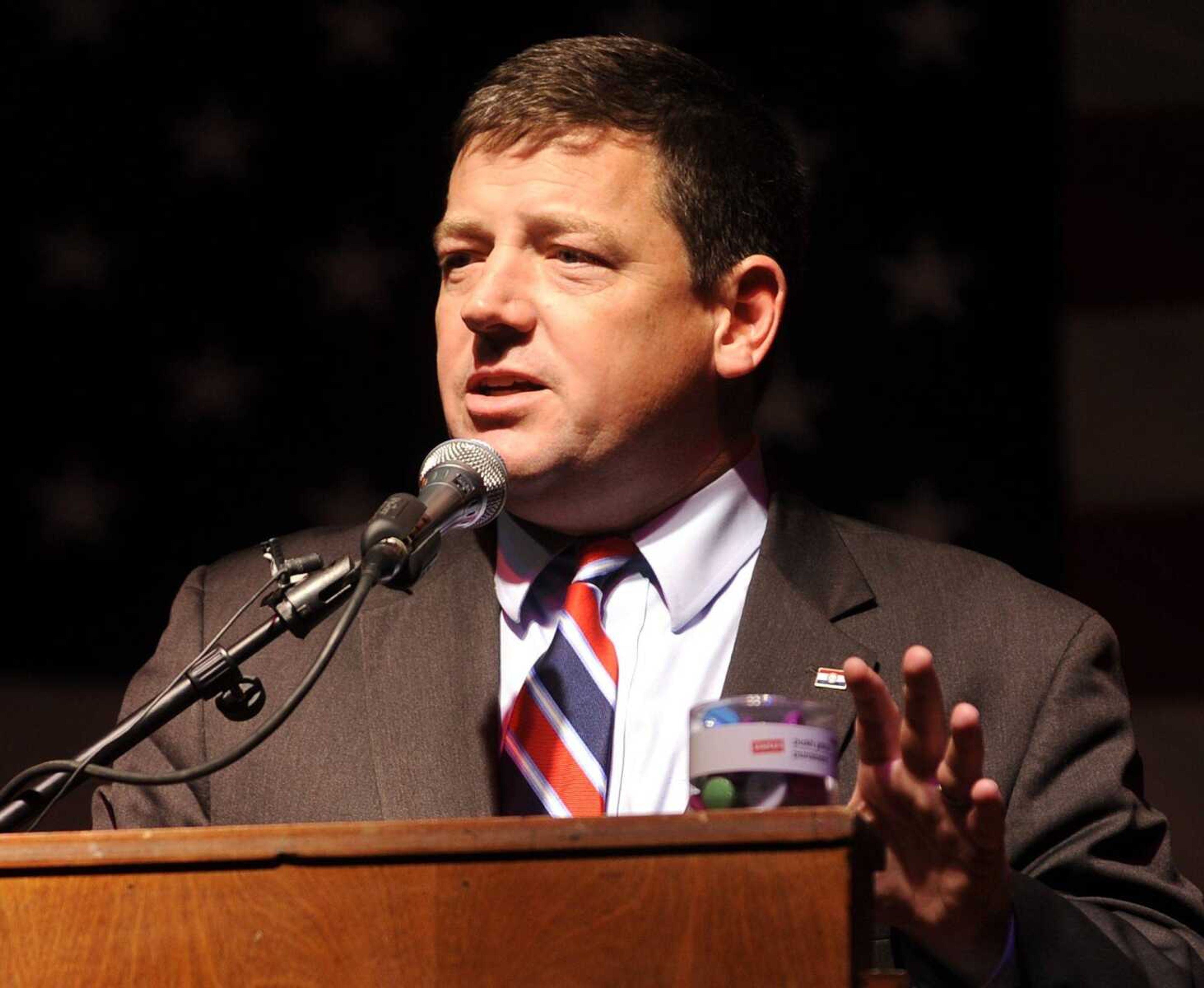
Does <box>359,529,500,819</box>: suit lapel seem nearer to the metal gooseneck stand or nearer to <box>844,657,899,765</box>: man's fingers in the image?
the metal gooseneck stand

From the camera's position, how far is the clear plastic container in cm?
155

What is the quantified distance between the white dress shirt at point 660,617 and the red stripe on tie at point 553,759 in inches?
1.2

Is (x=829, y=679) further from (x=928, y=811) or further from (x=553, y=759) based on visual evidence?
(x=928, y=811)

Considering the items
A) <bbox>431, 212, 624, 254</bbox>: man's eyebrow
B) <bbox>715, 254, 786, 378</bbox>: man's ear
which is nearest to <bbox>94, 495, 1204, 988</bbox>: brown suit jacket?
<bbox>715, 254, 786, 378</bbox>: man's ear

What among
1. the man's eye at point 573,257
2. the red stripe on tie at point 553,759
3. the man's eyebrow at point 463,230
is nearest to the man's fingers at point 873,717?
the red stripe on tie at point 553,759

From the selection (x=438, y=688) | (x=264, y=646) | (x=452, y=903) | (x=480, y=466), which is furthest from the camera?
(x=438, y=688)

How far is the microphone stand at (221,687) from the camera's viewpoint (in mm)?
1585

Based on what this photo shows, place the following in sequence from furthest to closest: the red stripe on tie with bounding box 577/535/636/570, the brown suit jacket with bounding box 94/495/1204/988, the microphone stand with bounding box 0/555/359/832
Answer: the red stripe on tie with bounding box 577/535/636/570 < the brown suit jacket with bounding box 94/495/1204/988 < the microphone stand with bounding box 0/555/359/832

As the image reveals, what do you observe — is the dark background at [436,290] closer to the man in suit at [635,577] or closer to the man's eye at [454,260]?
the man in suit at [635,577]

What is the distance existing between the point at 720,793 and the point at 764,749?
0.06 metres

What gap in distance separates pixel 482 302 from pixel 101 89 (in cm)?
147

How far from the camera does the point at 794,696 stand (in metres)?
2.24

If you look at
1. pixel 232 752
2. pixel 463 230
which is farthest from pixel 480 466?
pixel 463 230

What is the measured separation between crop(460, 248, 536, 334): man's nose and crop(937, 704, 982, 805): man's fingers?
1.04m
